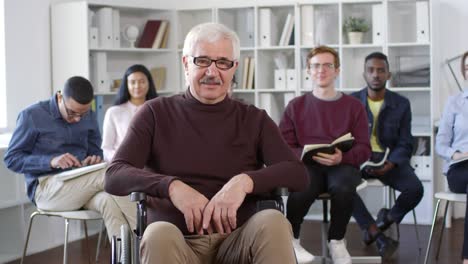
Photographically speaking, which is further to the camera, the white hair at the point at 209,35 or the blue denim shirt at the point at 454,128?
the blue denim shirt at the point at 454,128

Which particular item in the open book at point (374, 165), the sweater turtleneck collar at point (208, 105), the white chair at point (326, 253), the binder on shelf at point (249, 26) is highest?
the binder on shelf at point (249, 26)

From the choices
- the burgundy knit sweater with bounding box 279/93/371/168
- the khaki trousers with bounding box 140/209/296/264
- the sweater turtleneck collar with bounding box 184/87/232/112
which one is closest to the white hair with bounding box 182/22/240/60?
the sweater turtleneck collar with bounding box 184/87/232/112

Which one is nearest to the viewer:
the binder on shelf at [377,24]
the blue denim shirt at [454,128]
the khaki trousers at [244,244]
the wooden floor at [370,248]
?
the khaki trousers at [244,244]

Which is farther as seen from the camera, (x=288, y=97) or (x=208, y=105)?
(x=288, y=97)

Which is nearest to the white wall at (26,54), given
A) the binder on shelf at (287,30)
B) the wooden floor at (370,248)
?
the wooden floor at (370,248)

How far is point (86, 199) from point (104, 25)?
2194 mm

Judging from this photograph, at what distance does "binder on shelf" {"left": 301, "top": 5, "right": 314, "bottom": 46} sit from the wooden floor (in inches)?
59.2

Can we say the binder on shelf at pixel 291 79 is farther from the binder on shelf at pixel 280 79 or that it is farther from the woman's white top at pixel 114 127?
the woman's white top at pixel 114 127

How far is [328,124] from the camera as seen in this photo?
4.34 metres

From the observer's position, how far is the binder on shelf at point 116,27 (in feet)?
19.8

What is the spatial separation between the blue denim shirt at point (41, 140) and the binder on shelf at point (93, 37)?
141 centimetres

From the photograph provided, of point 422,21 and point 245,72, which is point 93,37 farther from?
point 422,21

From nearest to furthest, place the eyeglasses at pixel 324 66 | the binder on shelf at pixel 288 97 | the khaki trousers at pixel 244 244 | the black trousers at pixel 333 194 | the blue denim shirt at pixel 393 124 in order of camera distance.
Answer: the khaki trousers at pixel 244 244 < the black trousers at pixel 333 194 < the eyeglasses at pixel 324 66 < the blue denim shirt at pixel 393 124 < the binder on shelf at pixel 288 97

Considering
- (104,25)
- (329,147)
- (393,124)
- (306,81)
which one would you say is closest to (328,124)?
(329,147)
